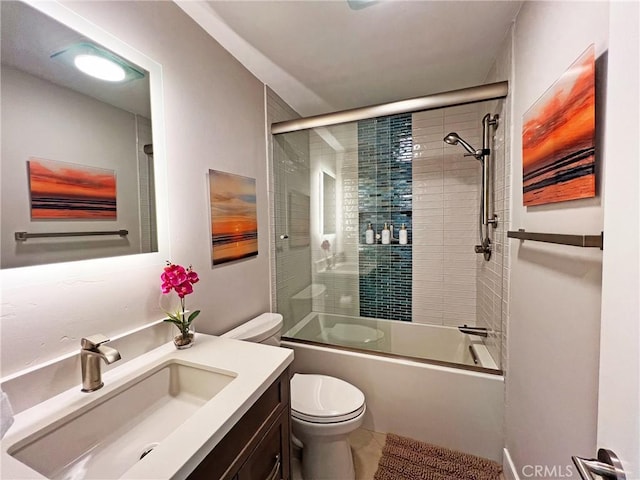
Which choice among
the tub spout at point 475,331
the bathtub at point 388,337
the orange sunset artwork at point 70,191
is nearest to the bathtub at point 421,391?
the bathtub at point 388,337

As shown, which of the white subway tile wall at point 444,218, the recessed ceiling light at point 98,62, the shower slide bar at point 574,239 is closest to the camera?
the shower slide bar at point 574,239

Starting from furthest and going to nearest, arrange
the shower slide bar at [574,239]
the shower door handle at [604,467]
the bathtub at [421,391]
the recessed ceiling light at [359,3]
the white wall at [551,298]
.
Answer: the bathtub at [421,391]
the recessed ceiling light at [359,3]
the white wall at [551,298]
the shower slide bar at [574,239]
the shower door handle at [604,467]

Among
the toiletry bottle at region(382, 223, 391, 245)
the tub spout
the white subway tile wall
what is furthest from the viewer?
the toiletry bottle at region(382, 223, 391, 245)

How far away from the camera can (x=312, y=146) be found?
8.15 feet

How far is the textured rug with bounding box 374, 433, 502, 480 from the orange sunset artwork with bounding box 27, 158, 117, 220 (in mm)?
1913

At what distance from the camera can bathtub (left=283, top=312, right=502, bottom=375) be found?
210 cm

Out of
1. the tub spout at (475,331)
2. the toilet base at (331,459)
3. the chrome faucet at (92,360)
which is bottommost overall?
the toilet base at (331,459)

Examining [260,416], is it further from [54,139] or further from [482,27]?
[482,27]

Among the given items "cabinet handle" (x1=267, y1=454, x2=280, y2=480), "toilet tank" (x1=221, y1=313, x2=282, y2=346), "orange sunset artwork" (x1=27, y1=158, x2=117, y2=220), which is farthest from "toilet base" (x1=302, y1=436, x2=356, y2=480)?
"orange sunset artwork" (x1=27, y1=158, x2=117, y2=220)

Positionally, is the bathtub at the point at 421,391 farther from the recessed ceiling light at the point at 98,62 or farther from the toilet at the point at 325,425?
Result: the recessed ceiling light at the point at 98,62

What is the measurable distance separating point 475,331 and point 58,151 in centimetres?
266

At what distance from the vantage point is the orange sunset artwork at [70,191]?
0.83m

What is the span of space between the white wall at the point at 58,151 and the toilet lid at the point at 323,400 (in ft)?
3.80

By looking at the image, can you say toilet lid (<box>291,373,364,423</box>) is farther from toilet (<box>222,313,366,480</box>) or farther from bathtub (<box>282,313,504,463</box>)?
bathtub (<box>282,313,504,463</box>)
